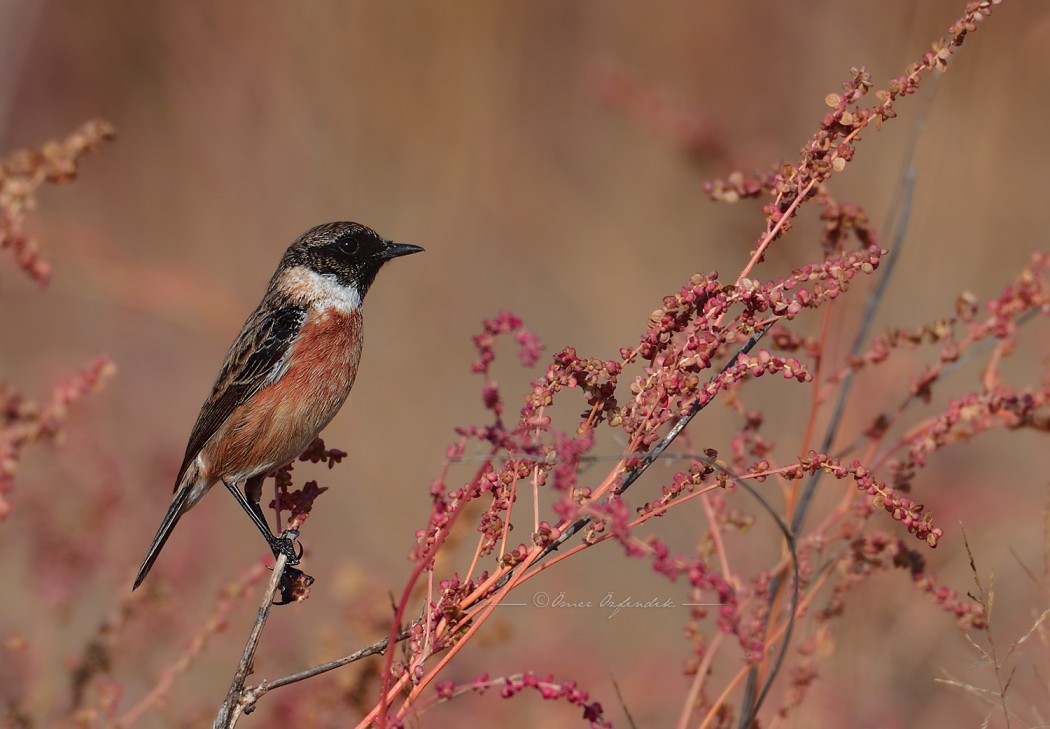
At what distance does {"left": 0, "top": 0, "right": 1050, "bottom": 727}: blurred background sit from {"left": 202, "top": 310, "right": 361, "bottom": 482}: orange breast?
513 mm

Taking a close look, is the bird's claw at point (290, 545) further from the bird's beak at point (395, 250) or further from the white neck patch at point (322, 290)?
the bird's beak at point (395, 250)

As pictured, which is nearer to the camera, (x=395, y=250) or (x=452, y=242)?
(x=395, y=250)

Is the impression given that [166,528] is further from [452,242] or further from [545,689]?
[452,242]

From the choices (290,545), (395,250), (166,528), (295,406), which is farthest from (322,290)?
(290,545)

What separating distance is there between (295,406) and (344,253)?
2.77 ft

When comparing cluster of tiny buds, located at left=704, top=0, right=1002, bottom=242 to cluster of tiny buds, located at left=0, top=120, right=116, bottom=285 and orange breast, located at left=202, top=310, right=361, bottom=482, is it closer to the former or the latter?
cluster of tiny buds, located at left=0, top=120, right=116, bottom=285

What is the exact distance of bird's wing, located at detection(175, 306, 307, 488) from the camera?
414 cm

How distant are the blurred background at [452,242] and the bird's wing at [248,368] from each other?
43cm

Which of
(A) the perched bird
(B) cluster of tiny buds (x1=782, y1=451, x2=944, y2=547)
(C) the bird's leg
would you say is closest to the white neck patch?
(A) the perched bird

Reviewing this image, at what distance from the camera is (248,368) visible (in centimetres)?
418

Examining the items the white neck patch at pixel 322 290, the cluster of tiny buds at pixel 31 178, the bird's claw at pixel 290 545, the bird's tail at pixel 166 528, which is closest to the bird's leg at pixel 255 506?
the bird's claw at pixel 290 545

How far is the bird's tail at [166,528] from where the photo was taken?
3557 mm

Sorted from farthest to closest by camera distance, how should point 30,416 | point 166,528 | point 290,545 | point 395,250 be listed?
point 395,250
point 166,528
point 290,545
point 30,416

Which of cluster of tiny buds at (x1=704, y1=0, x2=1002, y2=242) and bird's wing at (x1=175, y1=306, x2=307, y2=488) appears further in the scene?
bird's wing at (x1=175, y1=306, x2=307, y2=488)
